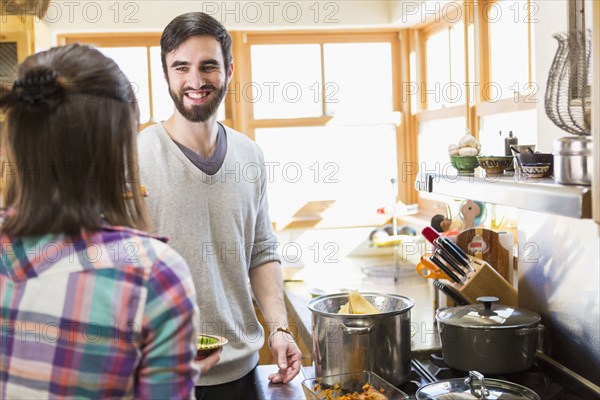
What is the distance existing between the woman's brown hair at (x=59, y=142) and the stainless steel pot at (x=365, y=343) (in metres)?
1.07

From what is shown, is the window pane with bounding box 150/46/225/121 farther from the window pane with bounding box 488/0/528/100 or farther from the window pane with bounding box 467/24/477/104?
the window pane with bounding box 488/0/528/100

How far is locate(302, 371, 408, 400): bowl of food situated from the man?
134 millimetres

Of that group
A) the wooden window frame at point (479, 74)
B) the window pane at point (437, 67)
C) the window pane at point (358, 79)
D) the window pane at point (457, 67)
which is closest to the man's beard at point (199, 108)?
the wooden window frame at point (479, 74)

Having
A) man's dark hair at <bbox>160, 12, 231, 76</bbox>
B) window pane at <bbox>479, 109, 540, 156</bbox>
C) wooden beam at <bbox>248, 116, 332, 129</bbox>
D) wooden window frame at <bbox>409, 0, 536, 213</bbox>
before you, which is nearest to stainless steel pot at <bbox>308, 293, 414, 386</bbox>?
man's dark hair at <bbox>160, 12, 231, 76</bbox>

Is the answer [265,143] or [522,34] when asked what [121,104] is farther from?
[265,143]

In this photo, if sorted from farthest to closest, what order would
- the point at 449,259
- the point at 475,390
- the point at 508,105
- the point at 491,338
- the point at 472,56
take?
the point at 472,56 < the point at 508,105 < the point at 449,259 < the point at 491,338 < the point at 475,390

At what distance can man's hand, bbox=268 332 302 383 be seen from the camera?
1862mm

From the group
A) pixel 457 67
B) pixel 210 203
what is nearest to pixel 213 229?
pixel 210 203

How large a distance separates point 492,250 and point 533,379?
56cm

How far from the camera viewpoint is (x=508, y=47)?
300cm

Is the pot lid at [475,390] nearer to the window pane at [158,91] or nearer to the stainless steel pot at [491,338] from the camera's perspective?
the stainless steel pot at [491,338]

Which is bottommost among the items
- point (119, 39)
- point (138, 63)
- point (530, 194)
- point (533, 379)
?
point (533, 379)

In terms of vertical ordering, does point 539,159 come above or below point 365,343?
above

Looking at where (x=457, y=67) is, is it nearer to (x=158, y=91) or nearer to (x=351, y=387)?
(x=158, y=91)
